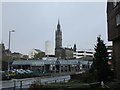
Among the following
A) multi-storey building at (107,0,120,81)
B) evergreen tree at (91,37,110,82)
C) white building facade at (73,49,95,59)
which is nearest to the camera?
evergreen tree at (91,37,110,82)

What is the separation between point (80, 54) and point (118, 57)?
345ft

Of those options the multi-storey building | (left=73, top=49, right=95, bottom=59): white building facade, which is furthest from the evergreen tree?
(left=73, top=49, right=95, bottom=59): white building facade

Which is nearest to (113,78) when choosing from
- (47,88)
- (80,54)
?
(47,88)

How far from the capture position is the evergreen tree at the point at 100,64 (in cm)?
2244

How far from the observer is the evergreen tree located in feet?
73.6

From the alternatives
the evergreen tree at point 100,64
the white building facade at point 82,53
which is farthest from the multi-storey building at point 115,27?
the white building facade at point 82,53

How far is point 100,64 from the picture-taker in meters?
23.1

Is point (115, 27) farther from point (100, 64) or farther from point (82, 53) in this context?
point (82, 53)

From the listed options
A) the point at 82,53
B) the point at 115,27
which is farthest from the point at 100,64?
the point at 82,53

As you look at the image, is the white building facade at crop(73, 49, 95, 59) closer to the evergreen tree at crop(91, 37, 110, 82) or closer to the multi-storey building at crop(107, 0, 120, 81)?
the multi-storey building at crop(107, 0, 120, 81)

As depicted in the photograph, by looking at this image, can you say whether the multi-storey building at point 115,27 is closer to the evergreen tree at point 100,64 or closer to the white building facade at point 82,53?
the evergreen tree at point 100,64

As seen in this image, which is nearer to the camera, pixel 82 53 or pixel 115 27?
pixel 115 27

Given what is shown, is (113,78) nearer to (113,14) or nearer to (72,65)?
(113,14)

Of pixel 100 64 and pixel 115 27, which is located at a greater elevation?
pixel 115 27
